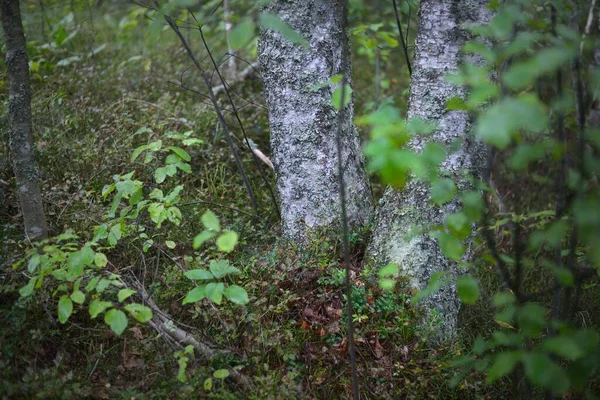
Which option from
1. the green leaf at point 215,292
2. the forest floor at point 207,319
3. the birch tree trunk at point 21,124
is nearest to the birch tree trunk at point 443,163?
the forest floor at point 207,319

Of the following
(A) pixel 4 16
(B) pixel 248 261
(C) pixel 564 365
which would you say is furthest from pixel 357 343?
(A) pixel 4 16

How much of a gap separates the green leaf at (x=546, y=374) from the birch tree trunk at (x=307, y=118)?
5.59ft

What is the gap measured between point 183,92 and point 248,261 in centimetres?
259

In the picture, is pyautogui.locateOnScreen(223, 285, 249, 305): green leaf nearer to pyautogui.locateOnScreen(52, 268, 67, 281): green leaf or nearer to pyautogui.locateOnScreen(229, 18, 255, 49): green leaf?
pyautogui.locateOnScreen(52, 268, 67, 281): green leaf

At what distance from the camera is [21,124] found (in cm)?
279

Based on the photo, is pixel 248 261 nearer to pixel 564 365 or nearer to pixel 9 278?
pixel 9 278

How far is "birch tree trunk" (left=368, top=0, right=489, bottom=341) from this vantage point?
2.68 metres

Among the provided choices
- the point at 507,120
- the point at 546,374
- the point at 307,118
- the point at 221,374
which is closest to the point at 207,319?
the point at 221,374

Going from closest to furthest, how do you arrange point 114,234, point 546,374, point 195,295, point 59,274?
1. point 546,374
2. point 195,295
3. point 59,274
4. point 114,234

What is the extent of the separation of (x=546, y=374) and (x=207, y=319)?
6.02 ft

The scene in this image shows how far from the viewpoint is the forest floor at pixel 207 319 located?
2.43 m

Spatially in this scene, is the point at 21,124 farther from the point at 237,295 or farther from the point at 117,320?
the point at 237,295

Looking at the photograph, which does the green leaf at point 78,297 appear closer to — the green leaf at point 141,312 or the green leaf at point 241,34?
the green leaf at point 141,312

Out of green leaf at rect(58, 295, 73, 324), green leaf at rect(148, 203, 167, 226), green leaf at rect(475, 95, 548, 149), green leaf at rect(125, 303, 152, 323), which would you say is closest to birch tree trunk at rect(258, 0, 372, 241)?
green leaf at rect(148, 203, 167, 226)
